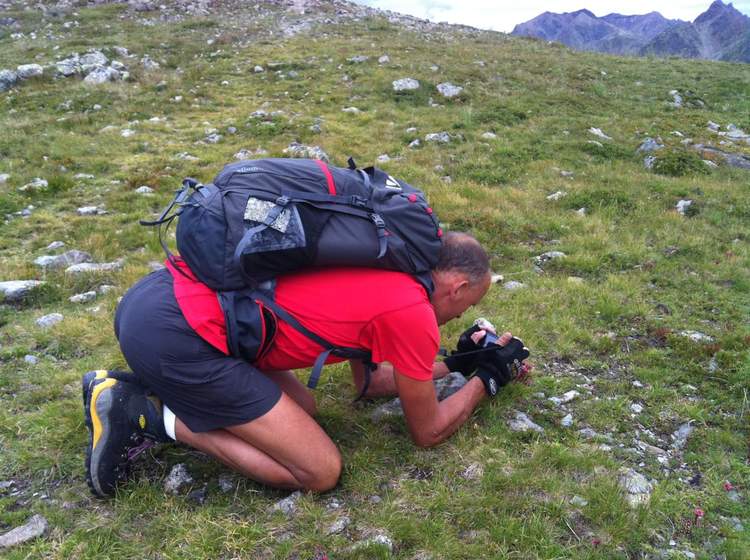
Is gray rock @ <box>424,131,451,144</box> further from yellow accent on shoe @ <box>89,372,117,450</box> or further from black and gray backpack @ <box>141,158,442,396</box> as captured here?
yellow accent on shoe @ <box>89,372,117,450</box>

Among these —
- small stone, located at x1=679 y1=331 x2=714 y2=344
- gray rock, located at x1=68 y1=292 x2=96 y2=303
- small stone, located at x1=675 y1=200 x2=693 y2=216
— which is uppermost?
small stone, located at x1=675 y1=200 x2=693 y2=216

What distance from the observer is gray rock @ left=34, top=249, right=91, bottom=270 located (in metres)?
7.24

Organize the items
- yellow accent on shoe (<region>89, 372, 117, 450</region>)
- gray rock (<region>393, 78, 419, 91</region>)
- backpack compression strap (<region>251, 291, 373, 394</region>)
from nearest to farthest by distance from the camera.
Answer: backpack compression strap (<region>251, 291, 373, 394</region>), yellow accent on shoe (<region>89, 372, 117, 450</region>), gray rock (<region>393, 78, 419, 91</region>)

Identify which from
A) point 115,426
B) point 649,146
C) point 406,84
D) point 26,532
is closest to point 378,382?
point 115,426

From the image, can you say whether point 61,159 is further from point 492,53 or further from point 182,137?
point 492,53

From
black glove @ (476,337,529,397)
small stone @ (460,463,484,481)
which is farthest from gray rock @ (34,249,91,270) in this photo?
small stone @ (460,463,484,481)

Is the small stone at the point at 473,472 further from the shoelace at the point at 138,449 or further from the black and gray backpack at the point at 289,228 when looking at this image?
the shoelace at the point at 138,449

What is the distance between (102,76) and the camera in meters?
16.8

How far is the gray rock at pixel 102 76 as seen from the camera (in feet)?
54.3

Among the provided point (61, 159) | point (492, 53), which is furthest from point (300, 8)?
point (61, 159)

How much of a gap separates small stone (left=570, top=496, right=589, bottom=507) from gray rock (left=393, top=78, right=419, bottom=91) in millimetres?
14064

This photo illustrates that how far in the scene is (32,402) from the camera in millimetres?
A: 4785

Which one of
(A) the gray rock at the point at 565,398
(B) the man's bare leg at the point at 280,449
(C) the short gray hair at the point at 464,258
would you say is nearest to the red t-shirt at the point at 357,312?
(C) the short gray hair at the point at 464,258

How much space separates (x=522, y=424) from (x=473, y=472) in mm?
740
